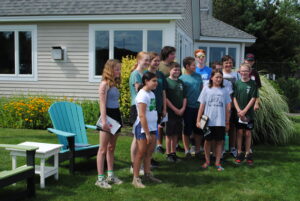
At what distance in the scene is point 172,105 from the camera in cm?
526

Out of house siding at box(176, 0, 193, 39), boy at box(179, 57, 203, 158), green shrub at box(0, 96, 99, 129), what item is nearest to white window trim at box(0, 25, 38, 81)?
green shrub at box(0, 96, 99, 129)

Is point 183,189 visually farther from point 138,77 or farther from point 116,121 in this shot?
point 138,77

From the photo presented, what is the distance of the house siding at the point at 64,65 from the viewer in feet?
33.7

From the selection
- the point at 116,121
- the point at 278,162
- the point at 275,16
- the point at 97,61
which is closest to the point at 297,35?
the point at 275,16

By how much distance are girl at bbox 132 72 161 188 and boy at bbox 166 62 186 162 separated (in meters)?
1.13

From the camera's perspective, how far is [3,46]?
432 inches

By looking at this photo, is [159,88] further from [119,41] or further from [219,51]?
[219,51]

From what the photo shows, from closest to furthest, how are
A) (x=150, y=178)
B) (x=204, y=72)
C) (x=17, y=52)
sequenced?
(x=150, y=178), (x=204, y=72), (x=17, y=52)

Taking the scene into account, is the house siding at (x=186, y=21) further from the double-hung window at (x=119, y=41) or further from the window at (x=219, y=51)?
the window at (x=219, y=51)

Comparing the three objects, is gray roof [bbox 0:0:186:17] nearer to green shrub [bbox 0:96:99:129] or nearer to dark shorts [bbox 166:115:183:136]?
green shrub [bbox 0:96:99:129]

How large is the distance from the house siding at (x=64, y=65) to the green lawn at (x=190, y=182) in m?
4.71

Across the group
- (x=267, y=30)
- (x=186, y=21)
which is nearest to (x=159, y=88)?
(x=186, y=21)

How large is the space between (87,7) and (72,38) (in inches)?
43.1

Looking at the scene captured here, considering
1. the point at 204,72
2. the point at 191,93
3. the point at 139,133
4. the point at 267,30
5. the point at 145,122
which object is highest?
the point at 267,30
